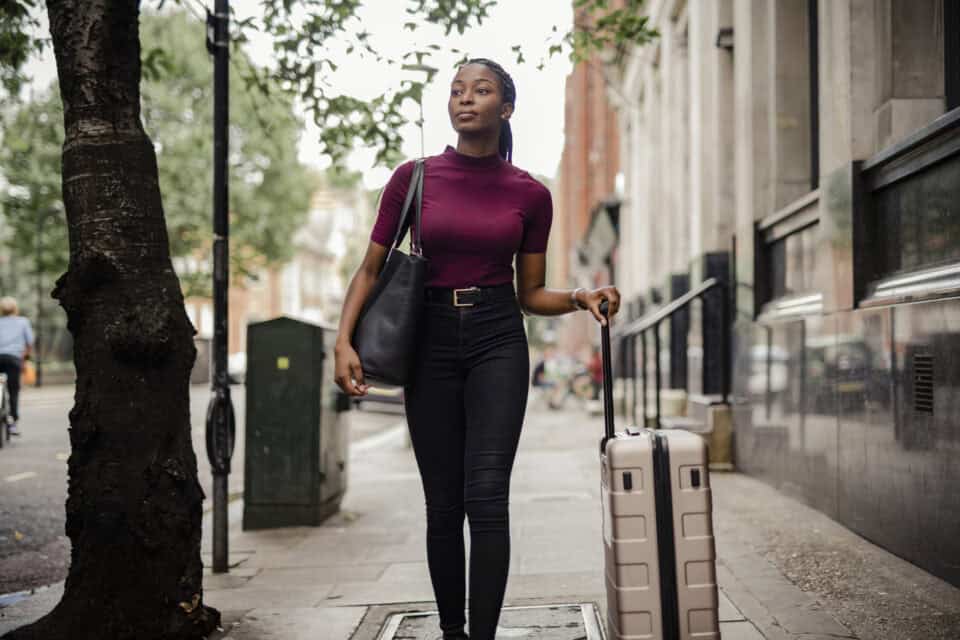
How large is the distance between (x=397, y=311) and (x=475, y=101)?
729 millimetres

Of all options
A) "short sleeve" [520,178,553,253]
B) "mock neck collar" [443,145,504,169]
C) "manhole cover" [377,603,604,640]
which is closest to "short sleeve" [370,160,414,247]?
"mock neck collar" [443,145,504,169]

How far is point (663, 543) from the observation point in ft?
9.34

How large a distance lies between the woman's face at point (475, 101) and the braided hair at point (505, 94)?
1.3 inches

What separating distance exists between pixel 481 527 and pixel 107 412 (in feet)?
5.05

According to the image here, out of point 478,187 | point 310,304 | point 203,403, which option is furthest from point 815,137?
point 310,304

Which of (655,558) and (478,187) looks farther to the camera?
(478,187)

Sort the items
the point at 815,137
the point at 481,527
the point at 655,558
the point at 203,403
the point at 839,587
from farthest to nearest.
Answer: the point at 203,403 < the point at 815,137 < the point at 839,587 < the point at 481,527 < the point at 655,558

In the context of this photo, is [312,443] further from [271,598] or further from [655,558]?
[655,558]

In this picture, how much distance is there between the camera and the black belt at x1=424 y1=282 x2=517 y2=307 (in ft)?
10.5

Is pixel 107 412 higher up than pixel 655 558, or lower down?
higher up

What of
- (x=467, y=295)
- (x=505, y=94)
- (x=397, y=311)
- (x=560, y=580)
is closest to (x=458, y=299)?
(x=467, y=295)

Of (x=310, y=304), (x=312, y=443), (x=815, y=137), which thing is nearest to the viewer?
(x=312, y=443)

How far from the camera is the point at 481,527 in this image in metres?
3.11

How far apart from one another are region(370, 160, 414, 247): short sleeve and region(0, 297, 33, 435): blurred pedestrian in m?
11.0
